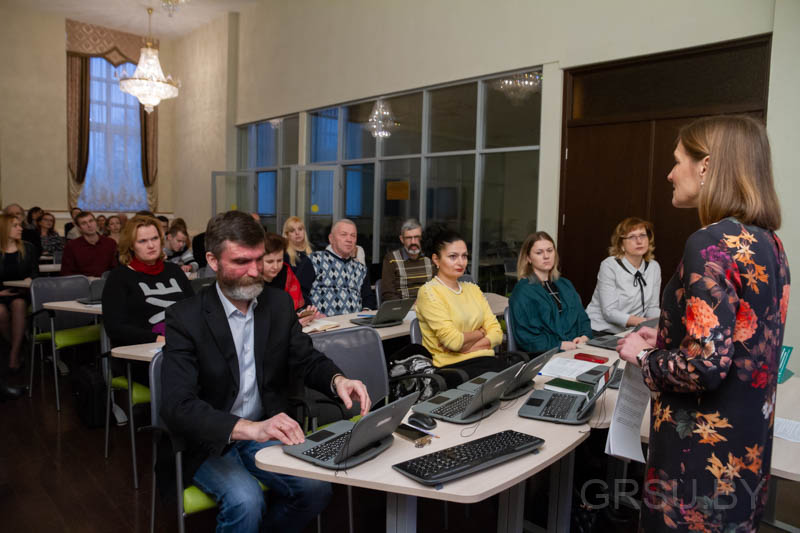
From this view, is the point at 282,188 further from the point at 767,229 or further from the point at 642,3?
the point at 767,229

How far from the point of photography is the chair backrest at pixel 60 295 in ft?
16.1

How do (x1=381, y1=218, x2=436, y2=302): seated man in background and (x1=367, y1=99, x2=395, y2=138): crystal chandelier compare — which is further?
(x1=367, y1=99, x2=395, y2=138): crystal chandelier

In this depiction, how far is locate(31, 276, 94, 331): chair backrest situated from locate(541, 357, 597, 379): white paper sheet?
13.4ft

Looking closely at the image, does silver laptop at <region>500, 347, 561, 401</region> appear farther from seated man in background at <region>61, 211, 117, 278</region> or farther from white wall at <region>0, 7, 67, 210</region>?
white wall at <region>0, 7, 67, 210</region>

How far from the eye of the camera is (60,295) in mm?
5051

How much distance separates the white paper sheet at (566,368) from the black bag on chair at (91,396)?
10.4 ft

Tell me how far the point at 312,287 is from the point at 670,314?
362cm

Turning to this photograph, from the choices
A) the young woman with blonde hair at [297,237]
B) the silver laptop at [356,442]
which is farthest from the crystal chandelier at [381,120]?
the silver laptop at [356,442]

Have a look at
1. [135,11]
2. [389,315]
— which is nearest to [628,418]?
[389,315]

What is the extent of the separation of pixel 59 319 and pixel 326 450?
412 cm

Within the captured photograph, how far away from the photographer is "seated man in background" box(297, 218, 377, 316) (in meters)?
4.88

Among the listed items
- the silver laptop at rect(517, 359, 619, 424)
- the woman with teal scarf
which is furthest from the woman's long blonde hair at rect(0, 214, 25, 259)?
the silver laptop at rect(517, 359, 619, 424)

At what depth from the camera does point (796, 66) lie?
15.4ft

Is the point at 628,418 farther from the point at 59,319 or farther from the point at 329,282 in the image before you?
the point at 59,319
